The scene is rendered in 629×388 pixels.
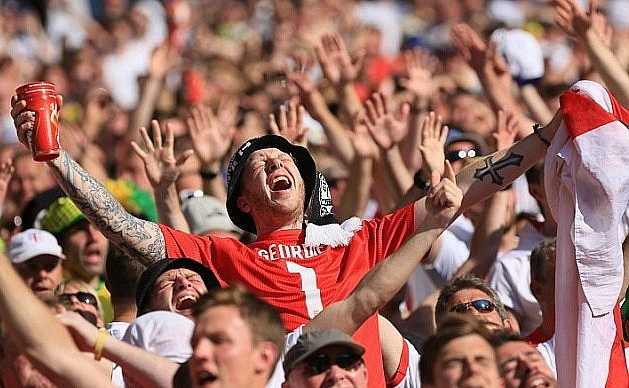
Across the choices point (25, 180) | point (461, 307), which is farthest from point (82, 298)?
point (25, 180)

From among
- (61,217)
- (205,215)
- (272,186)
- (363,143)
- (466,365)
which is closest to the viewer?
(466,365)

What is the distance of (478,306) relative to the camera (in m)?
7.07

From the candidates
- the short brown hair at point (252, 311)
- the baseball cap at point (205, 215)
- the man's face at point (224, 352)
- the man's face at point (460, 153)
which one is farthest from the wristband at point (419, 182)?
the man's face at point (224, 352)

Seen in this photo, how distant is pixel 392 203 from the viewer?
29.5 ft

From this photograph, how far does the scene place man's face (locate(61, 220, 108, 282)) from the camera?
8.80 m

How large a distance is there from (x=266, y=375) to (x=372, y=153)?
4303mm

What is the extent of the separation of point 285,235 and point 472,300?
877 mm

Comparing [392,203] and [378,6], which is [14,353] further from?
[378,6]

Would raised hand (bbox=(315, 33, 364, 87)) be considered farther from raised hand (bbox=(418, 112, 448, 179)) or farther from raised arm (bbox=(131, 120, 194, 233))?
raised arm (bbox=(131, 120, 194, 233))

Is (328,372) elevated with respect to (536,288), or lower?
lower

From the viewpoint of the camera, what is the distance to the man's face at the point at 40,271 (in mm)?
8430

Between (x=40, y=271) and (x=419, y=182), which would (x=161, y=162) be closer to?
(x=40, y=271)

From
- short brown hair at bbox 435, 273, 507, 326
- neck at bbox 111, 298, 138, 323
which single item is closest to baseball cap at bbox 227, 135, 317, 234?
neck at bbox 111, 298, 138, 323

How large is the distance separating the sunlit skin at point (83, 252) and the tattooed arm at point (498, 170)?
2507mm
